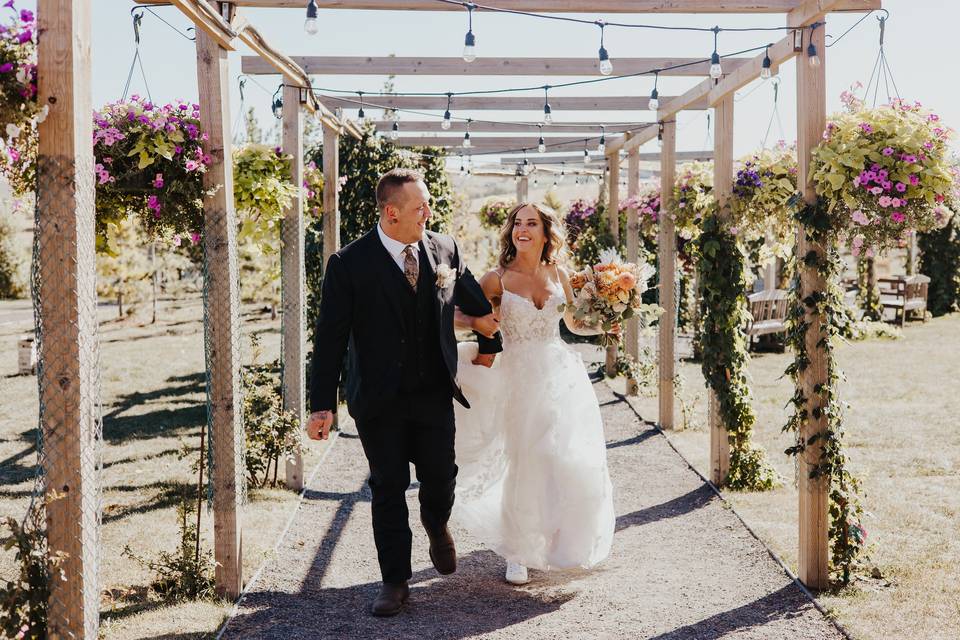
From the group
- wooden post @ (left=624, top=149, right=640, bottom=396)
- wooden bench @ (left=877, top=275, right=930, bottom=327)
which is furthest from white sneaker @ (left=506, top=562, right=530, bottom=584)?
wooden bench @ (left=877, top=275, right=930, bottom=327)

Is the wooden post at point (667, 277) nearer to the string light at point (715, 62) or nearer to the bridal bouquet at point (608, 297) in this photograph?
the string light at point (715, 62)

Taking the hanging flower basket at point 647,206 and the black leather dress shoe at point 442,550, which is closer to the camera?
the black leather dress shoe at point 442,550

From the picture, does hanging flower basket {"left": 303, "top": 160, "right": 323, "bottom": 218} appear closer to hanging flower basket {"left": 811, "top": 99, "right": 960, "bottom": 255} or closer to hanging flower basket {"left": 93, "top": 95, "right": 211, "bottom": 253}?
hanging flower basket {"left": 93, "top": 95, "right": 211, "bottom": 253}

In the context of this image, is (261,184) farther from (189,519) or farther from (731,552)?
(731,552)

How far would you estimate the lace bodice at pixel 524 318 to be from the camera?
518 centimetres

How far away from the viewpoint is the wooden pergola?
3029 millimetres

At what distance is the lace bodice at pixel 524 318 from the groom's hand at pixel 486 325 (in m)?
0.33

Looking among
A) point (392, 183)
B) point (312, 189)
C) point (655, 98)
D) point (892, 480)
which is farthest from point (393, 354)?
point (892, 480)

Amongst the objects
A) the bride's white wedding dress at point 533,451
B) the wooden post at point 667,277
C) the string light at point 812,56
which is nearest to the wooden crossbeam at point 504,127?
the wooden post at point 667,277

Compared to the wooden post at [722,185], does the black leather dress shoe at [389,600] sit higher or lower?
lower

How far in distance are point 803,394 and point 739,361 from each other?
216 cm

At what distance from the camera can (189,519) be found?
6012mm

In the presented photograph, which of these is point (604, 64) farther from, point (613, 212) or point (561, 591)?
point (613, 212)

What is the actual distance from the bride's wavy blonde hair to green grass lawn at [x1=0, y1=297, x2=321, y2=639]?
200cm
